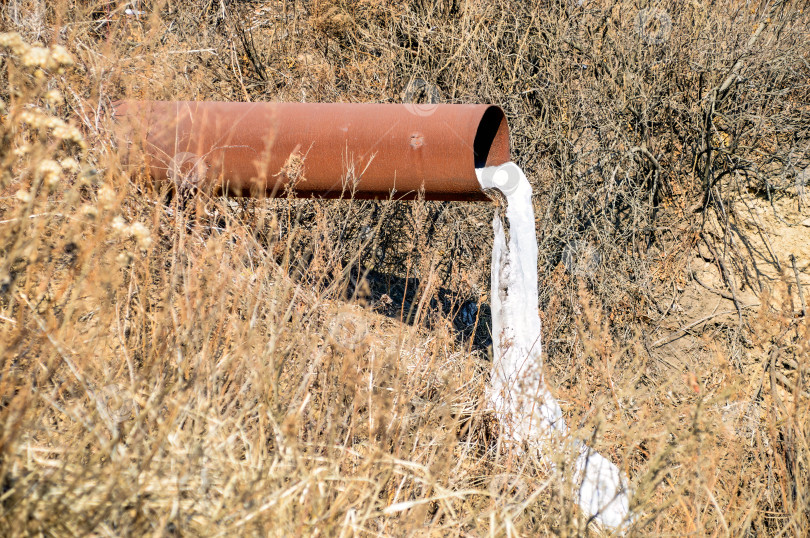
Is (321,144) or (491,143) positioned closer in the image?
(321,144)

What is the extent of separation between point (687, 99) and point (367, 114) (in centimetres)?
370

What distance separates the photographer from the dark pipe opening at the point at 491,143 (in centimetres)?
317

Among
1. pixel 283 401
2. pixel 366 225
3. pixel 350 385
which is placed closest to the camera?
pixel 283 401

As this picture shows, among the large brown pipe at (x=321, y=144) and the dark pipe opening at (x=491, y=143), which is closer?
the large brown pipe at (x=321, y=144)

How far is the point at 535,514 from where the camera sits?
196cm

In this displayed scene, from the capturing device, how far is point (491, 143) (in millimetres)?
3197

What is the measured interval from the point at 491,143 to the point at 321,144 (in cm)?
92

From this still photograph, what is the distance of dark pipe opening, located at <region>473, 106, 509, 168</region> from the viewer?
3.17m

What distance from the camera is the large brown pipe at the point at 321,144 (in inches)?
107

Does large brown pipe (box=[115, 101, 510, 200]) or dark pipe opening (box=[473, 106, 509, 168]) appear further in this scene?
dark pipe opening (box=[473, 106, 509, 168])

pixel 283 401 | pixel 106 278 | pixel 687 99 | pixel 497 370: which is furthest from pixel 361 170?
pixel 687 99

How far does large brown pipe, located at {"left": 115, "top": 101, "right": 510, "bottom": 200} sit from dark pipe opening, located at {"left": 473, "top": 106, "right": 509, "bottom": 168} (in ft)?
0.94

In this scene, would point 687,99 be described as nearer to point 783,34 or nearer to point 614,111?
point 614,111

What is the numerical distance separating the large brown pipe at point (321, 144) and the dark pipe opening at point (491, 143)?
0.94 feet
